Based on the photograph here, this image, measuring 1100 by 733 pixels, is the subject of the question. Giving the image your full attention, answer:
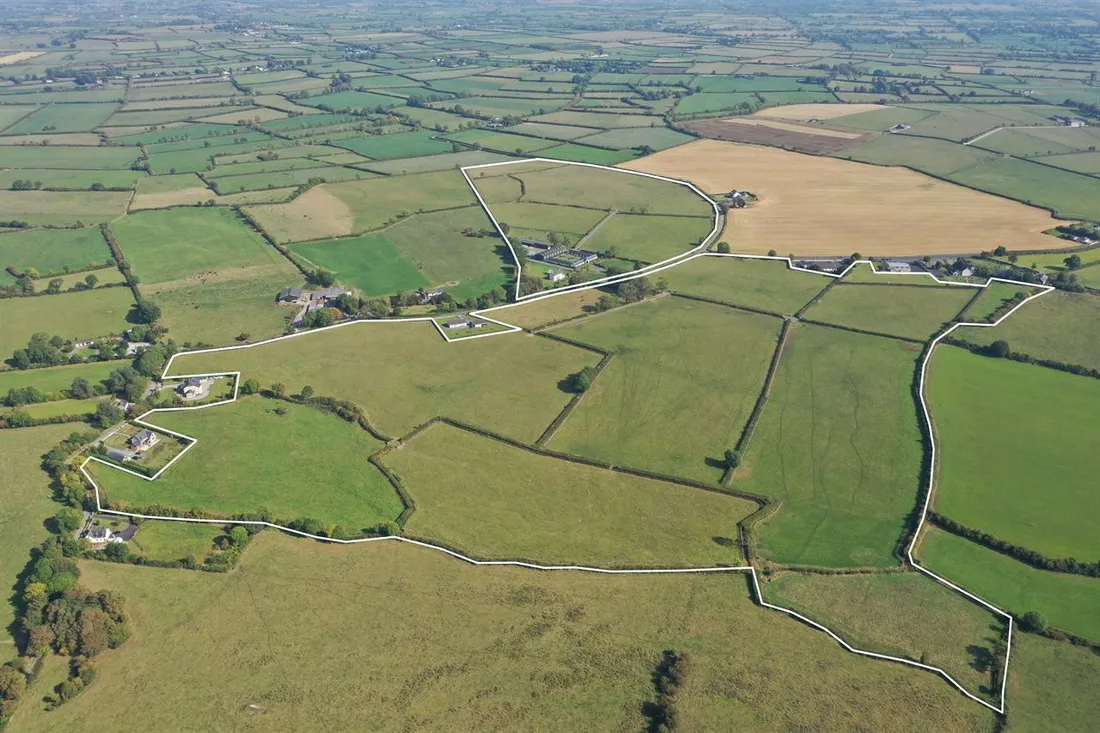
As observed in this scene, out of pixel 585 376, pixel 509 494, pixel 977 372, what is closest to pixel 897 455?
pixel 977 372

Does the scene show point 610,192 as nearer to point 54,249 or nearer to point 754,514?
point 754,514

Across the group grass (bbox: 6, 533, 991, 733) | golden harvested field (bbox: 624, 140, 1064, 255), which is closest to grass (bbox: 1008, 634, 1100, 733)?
grass (bbox: 6, 533, 991, 733)

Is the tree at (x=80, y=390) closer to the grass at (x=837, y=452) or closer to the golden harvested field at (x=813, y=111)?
the grass at (x=837, y=452)

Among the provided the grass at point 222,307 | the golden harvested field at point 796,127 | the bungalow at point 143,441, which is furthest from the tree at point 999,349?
the golden harvested field at point 796,127

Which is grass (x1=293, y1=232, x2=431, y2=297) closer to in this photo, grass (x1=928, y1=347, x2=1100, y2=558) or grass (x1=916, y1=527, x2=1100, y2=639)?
grass (x1=928, y1=347, x2=1100, y2=558)

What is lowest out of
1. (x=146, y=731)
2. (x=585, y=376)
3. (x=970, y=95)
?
(x=146, y=731)

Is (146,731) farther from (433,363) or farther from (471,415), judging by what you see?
(433,363)
